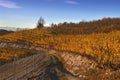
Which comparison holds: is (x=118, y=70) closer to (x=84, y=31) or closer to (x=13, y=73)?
(x=13, y=73)

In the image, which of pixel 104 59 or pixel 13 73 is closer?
pixel 13 73

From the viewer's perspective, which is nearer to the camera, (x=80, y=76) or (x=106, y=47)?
(x=80, y=76)

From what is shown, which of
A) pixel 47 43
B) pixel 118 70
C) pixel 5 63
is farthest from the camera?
pixel 47 43

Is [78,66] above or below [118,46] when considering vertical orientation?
below

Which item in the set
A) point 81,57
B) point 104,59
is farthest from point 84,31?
point 104,59

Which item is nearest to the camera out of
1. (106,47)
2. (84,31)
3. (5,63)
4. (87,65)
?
(87,65)

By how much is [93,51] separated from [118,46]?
18.1ft

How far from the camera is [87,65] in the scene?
48094 millimetres

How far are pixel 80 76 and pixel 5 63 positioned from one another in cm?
1674

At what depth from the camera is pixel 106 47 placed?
51.6m

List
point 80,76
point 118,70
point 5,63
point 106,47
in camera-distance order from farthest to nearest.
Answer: point 5,63 < point 106,47 < point 80,76 < point 118,70

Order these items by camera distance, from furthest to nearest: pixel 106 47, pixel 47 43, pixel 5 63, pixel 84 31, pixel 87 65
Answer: pixel 84 31 < pixel 47 43 < pixel 5 63 < pixel 106 47 < pixel 87 65

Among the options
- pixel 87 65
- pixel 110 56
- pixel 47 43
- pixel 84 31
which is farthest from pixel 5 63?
pixel 84 31

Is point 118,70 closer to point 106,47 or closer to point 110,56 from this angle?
point 110,56
